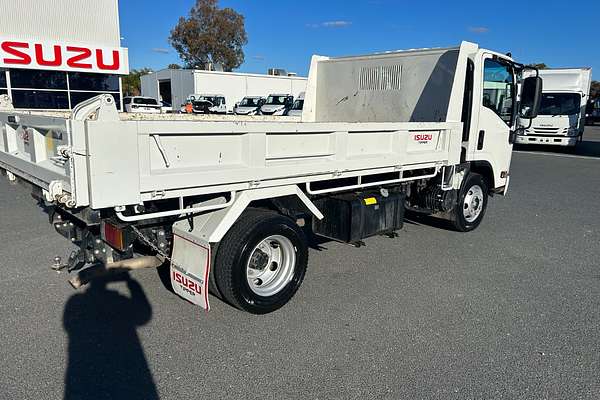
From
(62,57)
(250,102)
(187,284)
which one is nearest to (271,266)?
(187,284)

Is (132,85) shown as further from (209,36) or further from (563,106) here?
(563,106)

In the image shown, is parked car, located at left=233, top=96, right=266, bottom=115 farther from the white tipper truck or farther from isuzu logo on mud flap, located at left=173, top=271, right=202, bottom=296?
isuzu logo on mud flap, located at left=173, top=271, right=202, bottom=296

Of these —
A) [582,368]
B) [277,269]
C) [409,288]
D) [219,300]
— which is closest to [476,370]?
[582,368]

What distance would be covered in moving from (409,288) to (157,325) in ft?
8.26

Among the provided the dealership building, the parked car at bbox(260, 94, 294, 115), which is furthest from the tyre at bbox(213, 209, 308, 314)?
the parked car at bbox(260, 94, 294, 115)

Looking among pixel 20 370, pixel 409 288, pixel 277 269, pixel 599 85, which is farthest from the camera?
pixel 599 85

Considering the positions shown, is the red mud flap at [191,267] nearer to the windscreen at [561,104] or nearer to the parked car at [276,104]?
the windscreen at [561,104]

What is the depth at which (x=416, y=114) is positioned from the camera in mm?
6422

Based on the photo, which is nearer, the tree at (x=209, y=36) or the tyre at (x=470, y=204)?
the tyre at (x=470, y=204)

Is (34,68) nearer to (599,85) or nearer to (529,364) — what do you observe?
(529,364)

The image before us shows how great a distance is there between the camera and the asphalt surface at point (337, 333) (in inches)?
126

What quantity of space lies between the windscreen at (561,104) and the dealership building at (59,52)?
1856 cm

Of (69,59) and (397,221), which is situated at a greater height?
(69,59)

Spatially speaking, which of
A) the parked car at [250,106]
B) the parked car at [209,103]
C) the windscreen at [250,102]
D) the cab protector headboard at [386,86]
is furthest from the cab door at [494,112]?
the windscreen at [250,102]
